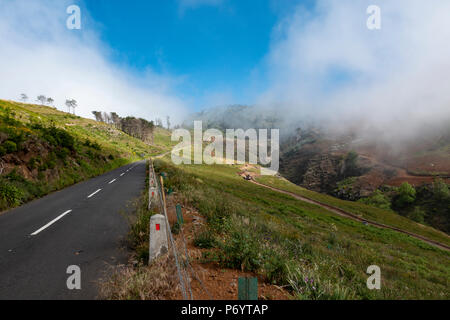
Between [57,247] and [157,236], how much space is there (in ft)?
11.5

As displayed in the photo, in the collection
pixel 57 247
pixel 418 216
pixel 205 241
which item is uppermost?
pixel 205 241

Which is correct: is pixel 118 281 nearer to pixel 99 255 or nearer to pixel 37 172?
pixel 99 255

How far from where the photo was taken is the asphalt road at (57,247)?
138 inches

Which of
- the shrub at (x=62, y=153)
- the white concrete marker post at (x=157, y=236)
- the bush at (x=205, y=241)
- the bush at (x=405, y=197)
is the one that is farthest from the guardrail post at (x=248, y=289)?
the bush at (x=405, y=197)

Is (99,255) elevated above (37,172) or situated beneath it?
situated beneath

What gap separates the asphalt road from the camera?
3496mm

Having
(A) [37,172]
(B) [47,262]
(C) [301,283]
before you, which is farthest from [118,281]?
(A) [37,172]

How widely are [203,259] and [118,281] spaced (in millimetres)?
1647

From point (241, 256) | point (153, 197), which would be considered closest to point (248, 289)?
point (241, 256)

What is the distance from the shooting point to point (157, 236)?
3771 mm

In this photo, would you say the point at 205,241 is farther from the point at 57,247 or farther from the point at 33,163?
the point at 33,163

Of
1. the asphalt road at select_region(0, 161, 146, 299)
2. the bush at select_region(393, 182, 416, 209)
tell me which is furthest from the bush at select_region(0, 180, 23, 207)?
the bush at select_region(393, 182, 416, 209)

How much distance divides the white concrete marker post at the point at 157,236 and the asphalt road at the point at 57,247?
1069 mm

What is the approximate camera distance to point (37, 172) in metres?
12.7
